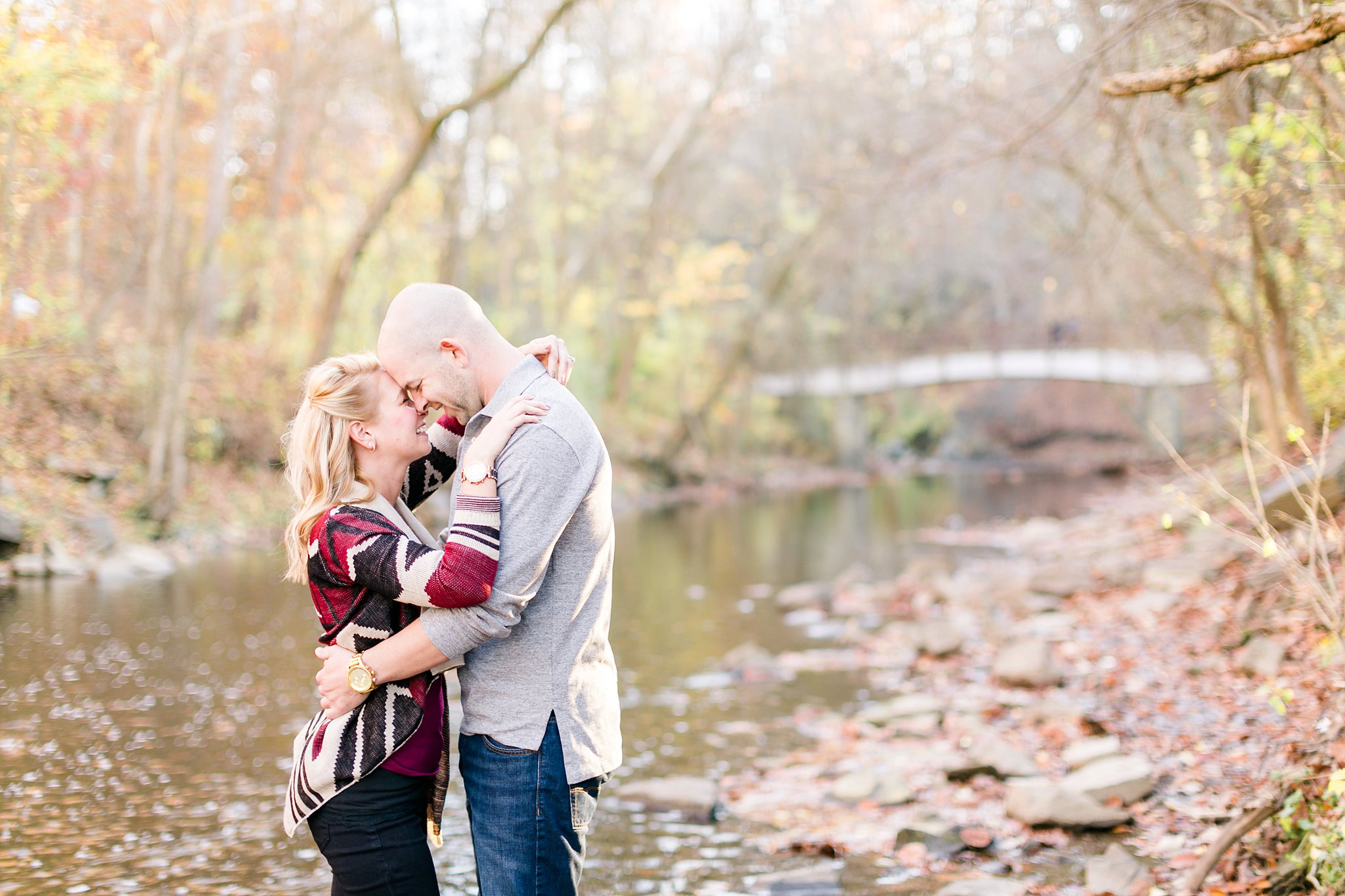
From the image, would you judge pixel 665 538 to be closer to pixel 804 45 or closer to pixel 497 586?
pixel 804 45

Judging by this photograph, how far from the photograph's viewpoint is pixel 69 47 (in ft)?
28.5

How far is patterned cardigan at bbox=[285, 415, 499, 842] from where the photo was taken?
2377 millimetres

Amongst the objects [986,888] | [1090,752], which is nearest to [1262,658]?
[1090,752]

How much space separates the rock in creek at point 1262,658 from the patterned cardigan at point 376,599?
5497 millimetres

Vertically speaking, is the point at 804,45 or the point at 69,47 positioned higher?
the point at 804,45

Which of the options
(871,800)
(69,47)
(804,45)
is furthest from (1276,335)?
(804,45)

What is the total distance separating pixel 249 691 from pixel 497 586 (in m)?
6.56

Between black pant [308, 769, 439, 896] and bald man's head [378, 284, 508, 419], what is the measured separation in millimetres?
905

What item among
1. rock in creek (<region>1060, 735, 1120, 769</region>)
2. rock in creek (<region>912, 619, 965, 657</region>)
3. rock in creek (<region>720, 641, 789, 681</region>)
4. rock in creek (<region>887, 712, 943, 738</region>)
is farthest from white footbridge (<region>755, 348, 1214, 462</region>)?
rock in creek (<region>1060, 735, 1120, 769</region>)

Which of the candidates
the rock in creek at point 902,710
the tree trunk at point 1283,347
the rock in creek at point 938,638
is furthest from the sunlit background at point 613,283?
Answer: the rock in creek at point 938,638

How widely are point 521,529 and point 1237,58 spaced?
9.10ft

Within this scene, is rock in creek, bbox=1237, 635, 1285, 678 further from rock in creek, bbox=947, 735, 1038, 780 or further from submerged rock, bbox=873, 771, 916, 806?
submerged rock, bbox=873, 771, 916, 806

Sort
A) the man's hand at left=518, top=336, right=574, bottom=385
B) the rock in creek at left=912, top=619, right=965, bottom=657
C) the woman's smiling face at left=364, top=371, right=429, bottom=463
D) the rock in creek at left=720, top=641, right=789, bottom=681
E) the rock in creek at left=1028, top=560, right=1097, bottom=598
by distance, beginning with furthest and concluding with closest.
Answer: the rock in creek at left=1028, top=560, right=1097, bottom=598
the rock in creek at left=912, top=619, right=965, bottom=657
the rock in creek at left=720, top=641, right=789, bottom=681
the man's hand at left=518, top=336, right=574, bottom=385
the woman's smiling face at left=364, top=371, right=429, bottom=463

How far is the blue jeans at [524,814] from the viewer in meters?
2.49
